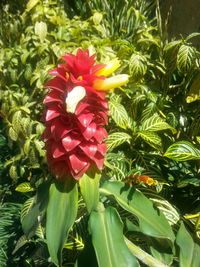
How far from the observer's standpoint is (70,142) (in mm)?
1223

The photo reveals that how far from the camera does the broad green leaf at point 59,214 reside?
4.00 ft

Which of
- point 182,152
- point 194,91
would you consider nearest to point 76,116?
point 182,152

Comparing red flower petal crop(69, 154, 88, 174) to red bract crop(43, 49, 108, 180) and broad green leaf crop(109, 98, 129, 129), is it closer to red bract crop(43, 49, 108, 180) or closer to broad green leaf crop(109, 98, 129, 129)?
red bract crop(43, 49, 108, 180)

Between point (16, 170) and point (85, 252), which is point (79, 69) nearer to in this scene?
point (85, 252)

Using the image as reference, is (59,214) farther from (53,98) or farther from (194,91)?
(194,91)

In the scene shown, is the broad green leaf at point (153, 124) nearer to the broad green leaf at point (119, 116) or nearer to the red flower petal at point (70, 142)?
the broad green leaf at point (119, 116)

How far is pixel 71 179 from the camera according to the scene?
1334 millimetres

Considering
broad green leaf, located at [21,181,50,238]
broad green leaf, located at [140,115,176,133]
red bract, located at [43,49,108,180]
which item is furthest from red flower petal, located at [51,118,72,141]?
broad green leaf, located at [140,115,176,133]

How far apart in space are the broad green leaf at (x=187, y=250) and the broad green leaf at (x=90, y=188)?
40 cm

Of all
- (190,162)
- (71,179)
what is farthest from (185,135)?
(71,179)

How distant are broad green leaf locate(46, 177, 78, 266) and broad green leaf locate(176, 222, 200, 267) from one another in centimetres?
46

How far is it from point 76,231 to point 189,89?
3.63ft

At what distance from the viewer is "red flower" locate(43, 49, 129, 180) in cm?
121

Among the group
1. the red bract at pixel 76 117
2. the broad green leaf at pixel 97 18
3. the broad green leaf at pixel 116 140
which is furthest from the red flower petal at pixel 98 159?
the broad green leaf at pixel 97 18
